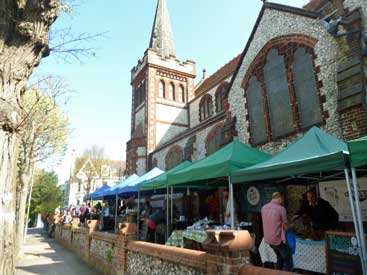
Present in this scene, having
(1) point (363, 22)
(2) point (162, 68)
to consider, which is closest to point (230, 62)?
(2) point (162, 68)

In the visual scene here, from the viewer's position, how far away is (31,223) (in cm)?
4294

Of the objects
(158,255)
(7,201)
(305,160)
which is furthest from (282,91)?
(7,201)

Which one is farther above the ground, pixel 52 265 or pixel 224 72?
pixel 224 72

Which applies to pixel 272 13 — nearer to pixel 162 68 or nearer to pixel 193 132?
pixel 193 132

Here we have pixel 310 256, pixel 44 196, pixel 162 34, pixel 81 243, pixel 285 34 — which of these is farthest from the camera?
pixel 44 196

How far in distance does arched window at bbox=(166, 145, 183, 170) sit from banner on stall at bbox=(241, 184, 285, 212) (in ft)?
35.4

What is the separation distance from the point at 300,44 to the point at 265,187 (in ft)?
17.1

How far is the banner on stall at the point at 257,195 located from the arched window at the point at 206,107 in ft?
47.9

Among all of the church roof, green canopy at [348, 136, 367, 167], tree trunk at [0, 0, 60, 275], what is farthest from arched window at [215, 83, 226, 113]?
tree trunk at [0, 0, 60, 275]

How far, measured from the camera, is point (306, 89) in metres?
9.70

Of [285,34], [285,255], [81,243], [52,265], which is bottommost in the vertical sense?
[52,265]

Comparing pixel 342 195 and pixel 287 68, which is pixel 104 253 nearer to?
pixel 342 195

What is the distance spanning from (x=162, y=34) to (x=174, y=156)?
16.6 metres

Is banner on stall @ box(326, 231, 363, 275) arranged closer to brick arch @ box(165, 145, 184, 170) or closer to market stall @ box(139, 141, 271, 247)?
market stall @ box(139, 141, 271, 247)
